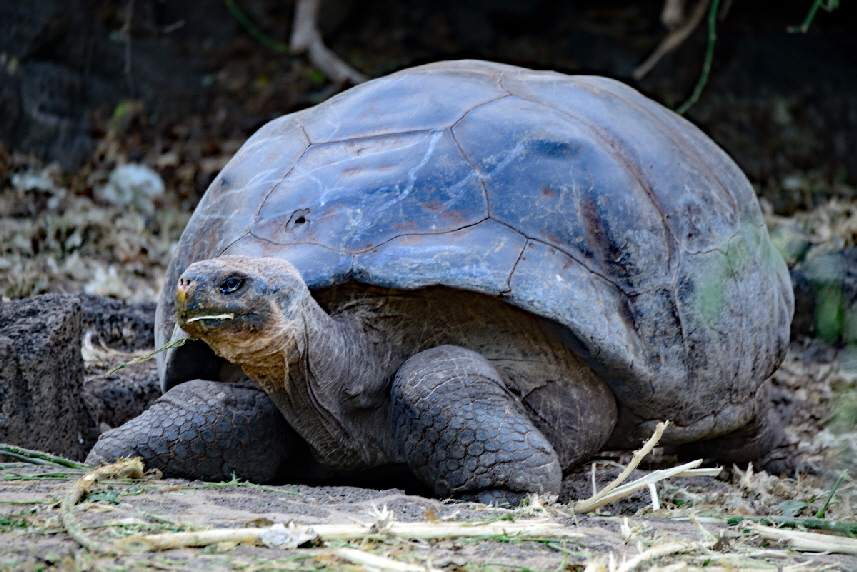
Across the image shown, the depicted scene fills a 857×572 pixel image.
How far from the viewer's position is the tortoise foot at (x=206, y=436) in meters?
2.85

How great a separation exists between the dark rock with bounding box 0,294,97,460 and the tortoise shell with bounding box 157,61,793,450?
0.33m

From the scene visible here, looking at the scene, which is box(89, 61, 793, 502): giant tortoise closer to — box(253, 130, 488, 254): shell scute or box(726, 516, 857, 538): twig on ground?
box(253, 130, 488, 254): shell scute

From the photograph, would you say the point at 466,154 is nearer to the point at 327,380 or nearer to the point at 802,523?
the point at 327,380

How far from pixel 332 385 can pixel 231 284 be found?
1.79 feet

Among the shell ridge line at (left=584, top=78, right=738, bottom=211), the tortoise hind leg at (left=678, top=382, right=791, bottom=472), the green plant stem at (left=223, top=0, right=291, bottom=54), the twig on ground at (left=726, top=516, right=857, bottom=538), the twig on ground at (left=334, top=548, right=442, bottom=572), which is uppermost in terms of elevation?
the shell ridge line at (left=584, top=78, right=738, bottom=211)

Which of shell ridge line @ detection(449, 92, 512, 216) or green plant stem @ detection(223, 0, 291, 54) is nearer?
shell ridge line @ detection(449, 92, 512, 216)

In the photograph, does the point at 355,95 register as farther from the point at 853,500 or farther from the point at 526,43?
the point at 526,43

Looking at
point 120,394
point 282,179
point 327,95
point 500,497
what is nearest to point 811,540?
point 500,497

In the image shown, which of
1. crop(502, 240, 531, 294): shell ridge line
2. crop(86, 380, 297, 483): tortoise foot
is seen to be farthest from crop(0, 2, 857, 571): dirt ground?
crop(502, 240, 531, 294): shell ridge line

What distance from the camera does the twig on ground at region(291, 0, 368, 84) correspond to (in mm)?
7805

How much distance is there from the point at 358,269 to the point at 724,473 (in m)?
1.96

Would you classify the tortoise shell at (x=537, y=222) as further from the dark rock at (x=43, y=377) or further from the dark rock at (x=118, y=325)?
the dark rock at (x=118, y=325)

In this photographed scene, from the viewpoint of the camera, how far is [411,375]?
9.16 ft

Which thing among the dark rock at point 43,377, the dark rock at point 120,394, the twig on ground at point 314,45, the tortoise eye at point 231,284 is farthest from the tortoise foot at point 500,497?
the twig on ground at point 314,45
